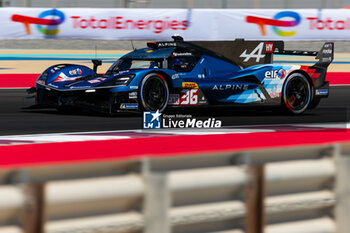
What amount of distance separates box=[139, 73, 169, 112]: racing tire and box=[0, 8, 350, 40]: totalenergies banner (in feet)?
23.3

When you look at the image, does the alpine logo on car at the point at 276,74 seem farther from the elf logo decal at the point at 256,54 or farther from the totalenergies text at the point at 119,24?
the totalenergies text at the point at 119,24

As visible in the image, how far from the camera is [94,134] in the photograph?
8.23m

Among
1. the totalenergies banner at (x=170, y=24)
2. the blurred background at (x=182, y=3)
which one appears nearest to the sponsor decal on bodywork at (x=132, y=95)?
the totalenergies banner at (x=170, y=24)

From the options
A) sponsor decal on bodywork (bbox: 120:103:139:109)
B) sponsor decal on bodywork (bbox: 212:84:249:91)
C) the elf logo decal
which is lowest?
sponsor decal on bodywork (bbox: 120:103:139:109)

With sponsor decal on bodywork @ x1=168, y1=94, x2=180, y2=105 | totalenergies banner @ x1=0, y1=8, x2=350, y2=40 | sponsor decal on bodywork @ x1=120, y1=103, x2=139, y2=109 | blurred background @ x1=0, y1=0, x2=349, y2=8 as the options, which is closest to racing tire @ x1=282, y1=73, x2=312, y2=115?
sponsor decal on bodywork @ x1=168, y1=94, x2=180, y2=105

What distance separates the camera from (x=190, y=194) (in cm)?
335

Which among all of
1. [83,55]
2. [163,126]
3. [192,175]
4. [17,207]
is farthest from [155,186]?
[83,55]

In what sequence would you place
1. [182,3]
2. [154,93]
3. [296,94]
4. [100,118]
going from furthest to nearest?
[182,3] < [296,94] < [100,118] < [154,93]

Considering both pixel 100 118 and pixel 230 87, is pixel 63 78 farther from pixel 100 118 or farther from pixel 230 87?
pixel 230 87

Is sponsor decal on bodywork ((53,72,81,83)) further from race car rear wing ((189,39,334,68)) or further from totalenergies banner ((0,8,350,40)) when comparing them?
→ totalenergies banner ((0,8,350,40))

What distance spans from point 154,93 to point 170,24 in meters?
7.42

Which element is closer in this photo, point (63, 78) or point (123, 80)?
point (123, 80)

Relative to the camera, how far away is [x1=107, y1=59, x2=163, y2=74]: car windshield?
9.55 m

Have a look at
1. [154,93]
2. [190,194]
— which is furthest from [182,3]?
[190,194]
